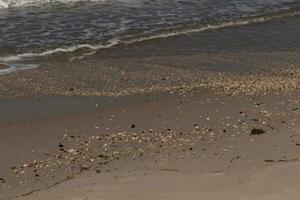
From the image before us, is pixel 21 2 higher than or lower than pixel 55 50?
higher

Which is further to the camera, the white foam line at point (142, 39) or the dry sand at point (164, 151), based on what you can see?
the white foam line at point (142, 39)

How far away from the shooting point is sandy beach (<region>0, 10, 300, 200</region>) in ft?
19.7

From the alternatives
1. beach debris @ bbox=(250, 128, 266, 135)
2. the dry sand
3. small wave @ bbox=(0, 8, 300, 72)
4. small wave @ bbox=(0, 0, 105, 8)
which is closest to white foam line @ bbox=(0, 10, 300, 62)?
small wave @ bbox=(0, 8, 300, 72)

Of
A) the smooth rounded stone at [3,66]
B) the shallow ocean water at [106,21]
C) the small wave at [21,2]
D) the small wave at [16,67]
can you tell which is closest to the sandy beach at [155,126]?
the small wave at [16,67]

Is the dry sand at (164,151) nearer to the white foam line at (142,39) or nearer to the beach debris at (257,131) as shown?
the beach debris at (257,131)

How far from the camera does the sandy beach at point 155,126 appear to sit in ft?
19.7

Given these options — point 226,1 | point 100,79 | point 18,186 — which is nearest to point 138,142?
point 18,186

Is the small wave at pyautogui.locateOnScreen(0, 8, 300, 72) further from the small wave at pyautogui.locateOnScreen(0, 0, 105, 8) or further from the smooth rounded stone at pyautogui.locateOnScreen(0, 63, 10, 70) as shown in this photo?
the small wave at pyautogui.locateOnScreen(0, 0, 105, 8)

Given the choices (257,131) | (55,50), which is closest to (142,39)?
(55,50)

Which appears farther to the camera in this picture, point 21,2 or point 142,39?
point 21,2

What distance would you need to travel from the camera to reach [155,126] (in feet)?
26.4

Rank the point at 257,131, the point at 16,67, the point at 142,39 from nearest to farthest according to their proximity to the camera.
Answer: the point at 257,131 → the point at 16,67 → the point at 142,39

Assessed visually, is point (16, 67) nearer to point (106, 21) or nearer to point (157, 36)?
point (157, 36)

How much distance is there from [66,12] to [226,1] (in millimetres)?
4759
